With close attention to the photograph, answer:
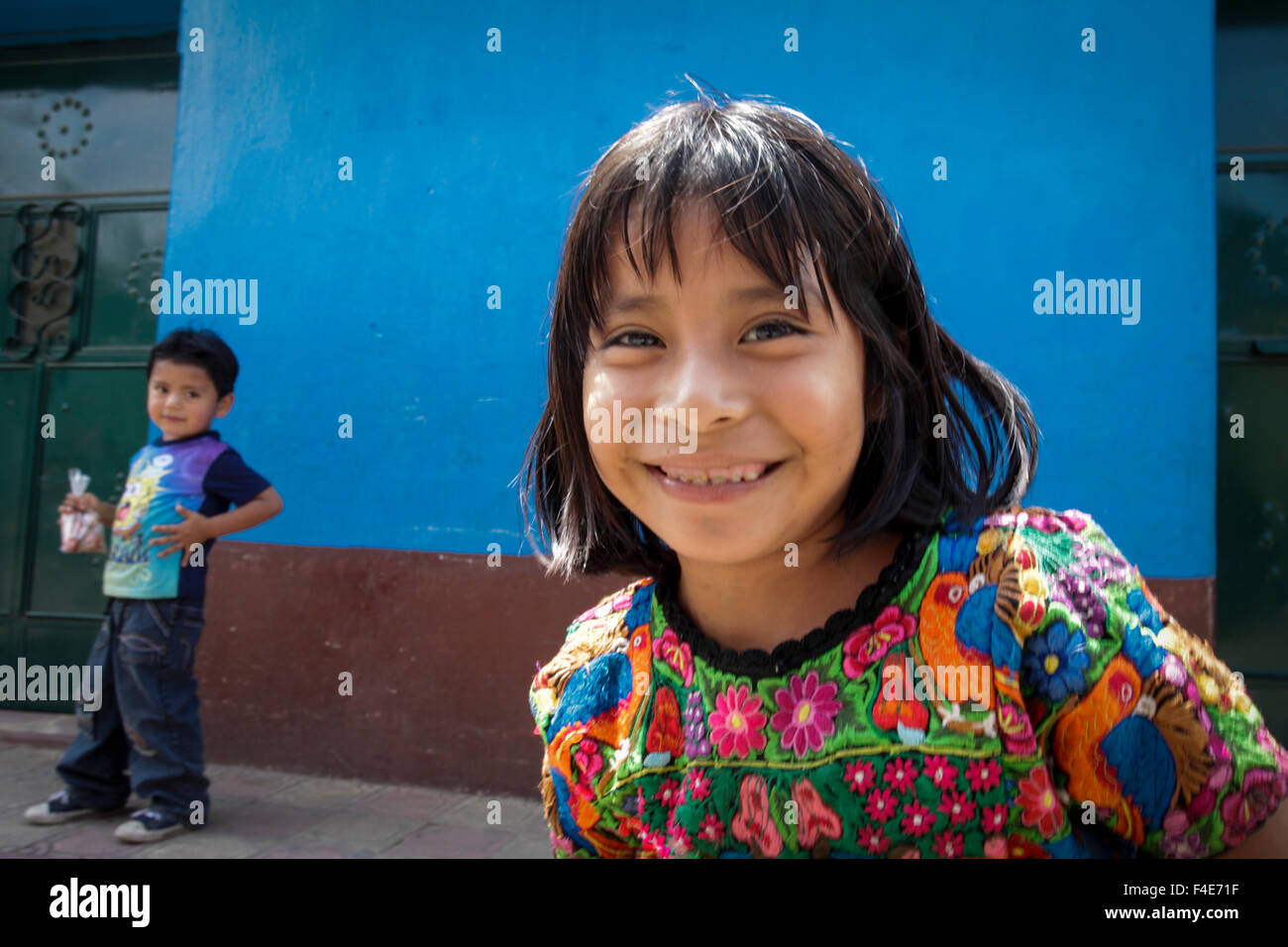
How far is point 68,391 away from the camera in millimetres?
4371

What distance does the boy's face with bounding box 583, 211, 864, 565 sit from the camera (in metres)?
0.98

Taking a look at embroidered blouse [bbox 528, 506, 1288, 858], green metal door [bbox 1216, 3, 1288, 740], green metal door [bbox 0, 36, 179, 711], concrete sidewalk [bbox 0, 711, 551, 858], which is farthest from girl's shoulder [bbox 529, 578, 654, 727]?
green metal door [bbox 0, 36, 179, 711]

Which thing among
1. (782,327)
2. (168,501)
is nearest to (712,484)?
(782,327)

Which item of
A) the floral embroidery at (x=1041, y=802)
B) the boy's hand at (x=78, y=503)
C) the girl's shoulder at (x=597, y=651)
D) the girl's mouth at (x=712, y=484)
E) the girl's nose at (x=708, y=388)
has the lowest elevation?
the floral embroidery at (x=1041, y=802)

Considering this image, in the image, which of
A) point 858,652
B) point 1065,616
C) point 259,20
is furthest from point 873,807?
point 259,20

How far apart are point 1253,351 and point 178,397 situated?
371 cm

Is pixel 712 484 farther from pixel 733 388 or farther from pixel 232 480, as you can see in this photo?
pixel 232 480

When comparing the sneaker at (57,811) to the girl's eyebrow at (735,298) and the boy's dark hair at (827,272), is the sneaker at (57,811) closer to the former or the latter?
the boy's dark hair at (827,272)

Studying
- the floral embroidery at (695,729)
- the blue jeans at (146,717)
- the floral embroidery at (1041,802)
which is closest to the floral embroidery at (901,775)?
the floral embroidery at (1041,802)

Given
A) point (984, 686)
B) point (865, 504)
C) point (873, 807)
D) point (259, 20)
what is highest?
point (259, 20)

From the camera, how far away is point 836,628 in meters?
1.06

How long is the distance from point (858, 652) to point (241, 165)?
3631 millimetres

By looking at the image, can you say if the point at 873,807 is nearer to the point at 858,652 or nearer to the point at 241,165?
the point at 858,652

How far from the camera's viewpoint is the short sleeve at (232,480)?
326 cm
